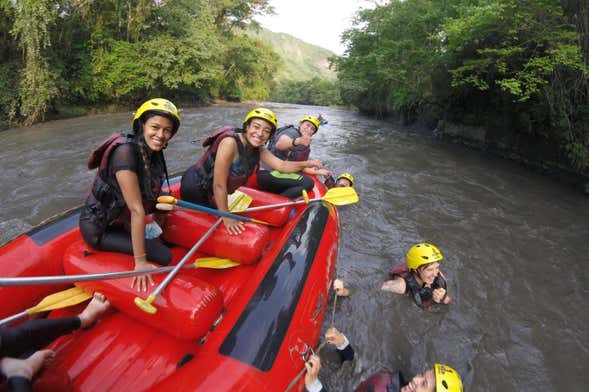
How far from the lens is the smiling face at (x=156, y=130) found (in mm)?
1857

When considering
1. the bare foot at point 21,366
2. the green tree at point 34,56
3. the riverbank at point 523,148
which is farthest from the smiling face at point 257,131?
the green tree at point 34,56

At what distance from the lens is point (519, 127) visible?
8055mm

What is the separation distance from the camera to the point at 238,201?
2854mm

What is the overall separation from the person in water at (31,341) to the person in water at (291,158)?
2371 millimetres

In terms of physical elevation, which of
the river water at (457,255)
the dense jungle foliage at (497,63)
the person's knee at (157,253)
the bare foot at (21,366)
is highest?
the dense jungle foliage at (497,63)

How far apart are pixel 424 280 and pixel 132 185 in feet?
8.96

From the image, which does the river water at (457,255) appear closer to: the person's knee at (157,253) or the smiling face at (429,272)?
the smiling face at (429,272)

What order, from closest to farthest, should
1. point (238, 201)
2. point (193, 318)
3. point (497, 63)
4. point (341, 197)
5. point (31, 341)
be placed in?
point (31, 341) < point (193, 318) < point (238, 201) < point (341, 197) < point (497, 63)

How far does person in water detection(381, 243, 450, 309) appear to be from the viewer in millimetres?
2896

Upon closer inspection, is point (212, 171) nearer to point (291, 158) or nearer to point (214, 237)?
point (214, 237)

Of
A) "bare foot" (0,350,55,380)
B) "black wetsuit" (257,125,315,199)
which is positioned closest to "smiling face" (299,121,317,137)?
"black wetsuit" (257,125,315,199)

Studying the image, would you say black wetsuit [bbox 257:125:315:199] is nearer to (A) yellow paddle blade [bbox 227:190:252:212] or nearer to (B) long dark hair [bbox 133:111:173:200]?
(A) yellow paddle blade [bbox 227:190:252:212]

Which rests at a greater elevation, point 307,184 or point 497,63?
point 497,63

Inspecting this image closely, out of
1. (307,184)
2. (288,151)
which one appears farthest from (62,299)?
(288,151)
